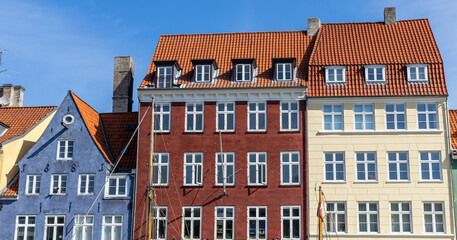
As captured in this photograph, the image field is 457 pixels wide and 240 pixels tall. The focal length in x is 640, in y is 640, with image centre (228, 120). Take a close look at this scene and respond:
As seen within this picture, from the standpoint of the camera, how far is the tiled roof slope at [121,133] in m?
41.3

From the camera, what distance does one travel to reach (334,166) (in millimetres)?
38906

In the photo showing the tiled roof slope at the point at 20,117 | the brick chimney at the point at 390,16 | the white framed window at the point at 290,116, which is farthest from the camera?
the brick chimney at the point at 390,16

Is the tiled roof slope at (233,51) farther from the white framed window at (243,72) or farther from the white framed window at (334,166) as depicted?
the white framed window at (334,166)

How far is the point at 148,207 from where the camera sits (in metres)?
38.8

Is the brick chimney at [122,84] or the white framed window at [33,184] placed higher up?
the brick chimney at [122,84]

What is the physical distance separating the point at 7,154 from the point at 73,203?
18.2 ft

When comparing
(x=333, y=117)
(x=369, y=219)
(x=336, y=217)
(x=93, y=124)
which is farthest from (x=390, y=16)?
(x=93, y=124)

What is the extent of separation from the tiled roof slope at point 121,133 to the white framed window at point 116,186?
1.05 m

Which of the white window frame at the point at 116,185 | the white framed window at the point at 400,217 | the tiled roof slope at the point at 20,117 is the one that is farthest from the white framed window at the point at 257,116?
the tiled roof slope at the point at 20,117

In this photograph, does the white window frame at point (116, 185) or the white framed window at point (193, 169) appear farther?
the white window frame at point (116, 185)

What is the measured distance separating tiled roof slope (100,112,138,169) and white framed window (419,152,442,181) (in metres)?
17.9

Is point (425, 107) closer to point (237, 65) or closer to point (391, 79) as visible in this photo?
point (391, 79)

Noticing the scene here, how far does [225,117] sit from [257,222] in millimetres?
6841

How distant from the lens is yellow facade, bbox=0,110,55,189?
4053cm
